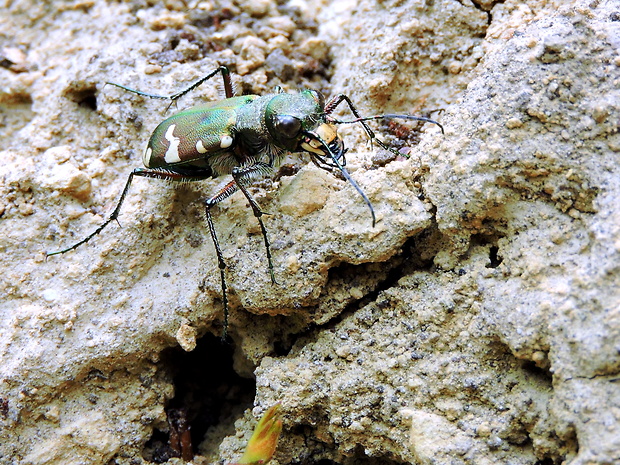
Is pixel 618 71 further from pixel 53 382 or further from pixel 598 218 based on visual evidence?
pixel 53 382

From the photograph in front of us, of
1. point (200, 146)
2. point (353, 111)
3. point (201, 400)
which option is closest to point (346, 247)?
point (353, 111)

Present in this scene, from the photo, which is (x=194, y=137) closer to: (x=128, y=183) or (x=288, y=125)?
(x=128, y=183)

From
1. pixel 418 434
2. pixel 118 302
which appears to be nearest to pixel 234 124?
pixel 118 302

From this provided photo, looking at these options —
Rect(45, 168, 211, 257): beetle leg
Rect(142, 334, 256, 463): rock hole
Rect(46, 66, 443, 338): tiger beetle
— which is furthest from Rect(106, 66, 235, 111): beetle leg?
Rect(142, 334, 256, 463): rock hole

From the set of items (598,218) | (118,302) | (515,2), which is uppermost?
(515,2)

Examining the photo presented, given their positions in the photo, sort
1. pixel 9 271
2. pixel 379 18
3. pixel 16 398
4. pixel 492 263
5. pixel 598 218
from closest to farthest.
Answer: pixel 598 218
pixel 492 263
pixel 16 398
pixel 9 271
pixel 379 18

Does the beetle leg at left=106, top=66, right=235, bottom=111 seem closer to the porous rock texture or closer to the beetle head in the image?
the porous rock texture

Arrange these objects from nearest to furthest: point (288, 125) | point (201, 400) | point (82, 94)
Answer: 1. point (288, 125)
2. point (201, 400)
3. point (82, 94)
